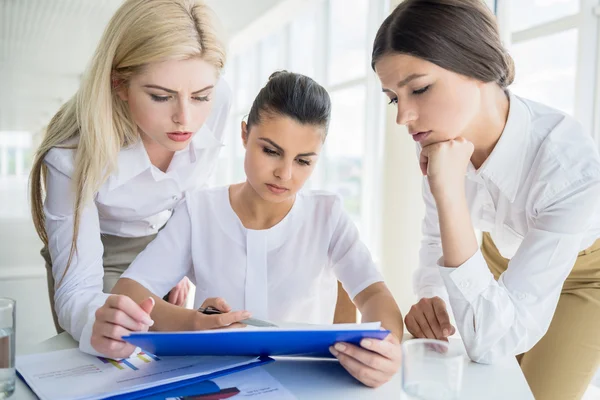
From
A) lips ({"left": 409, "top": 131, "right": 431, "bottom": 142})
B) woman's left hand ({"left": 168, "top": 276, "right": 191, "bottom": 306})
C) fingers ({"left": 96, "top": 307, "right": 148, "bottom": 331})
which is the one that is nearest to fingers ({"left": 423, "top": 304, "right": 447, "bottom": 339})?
lips ({"left": 409, "top": 131, "right": 431, "bottom": 142})

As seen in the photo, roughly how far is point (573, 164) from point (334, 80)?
425cm

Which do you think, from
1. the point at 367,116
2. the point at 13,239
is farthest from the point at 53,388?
the point at 367,116

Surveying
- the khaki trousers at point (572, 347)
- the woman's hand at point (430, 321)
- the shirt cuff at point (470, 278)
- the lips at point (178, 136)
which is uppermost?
the lips at point (178, 136)

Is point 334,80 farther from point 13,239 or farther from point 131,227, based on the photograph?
point 131,227

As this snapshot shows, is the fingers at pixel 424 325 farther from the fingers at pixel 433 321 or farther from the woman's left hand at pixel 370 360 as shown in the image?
the woman's left hand at pixel 370 360

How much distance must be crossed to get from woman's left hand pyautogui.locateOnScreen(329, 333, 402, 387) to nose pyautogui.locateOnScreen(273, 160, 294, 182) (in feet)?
1.82

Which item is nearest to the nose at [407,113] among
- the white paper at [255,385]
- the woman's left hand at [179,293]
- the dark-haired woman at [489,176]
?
the dark-haired woman at [489,176]

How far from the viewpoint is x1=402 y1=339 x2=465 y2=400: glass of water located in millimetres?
825

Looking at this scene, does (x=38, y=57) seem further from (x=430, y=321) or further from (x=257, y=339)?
(x=257, y=339)

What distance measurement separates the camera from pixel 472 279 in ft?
3.63

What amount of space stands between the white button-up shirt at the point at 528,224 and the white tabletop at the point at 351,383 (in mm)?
66

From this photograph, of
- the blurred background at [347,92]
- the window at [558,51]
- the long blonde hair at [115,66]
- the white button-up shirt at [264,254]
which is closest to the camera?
the long blonde hair at [115,66]

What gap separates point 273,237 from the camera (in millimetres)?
1531

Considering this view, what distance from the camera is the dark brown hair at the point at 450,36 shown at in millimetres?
1207
